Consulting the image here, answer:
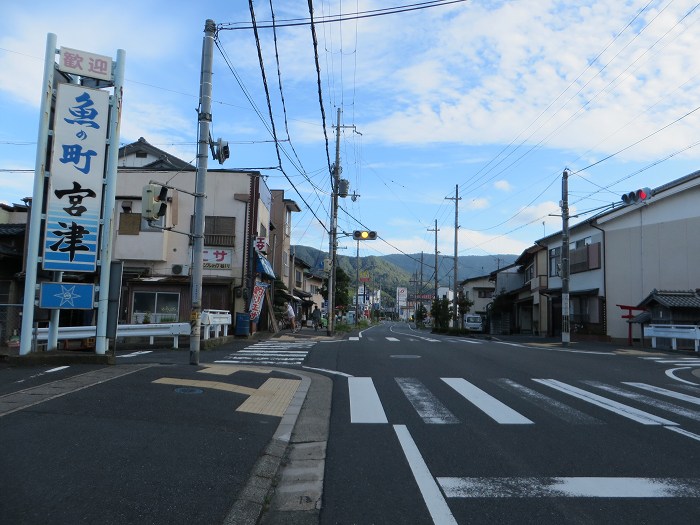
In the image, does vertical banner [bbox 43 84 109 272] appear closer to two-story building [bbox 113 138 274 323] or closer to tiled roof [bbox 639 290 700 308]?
two-story building [bbox 113 138 274 323]

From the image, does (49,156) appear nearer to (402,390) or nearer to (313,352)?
(402,390)

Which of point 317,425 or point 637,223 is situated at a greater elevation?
point 637,223

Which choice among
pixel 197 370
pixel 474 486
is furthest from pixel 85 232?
pixel 474 486

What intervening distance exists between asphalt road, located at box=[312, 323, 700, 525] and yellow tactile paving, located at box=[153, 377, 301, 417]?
0.86 meters

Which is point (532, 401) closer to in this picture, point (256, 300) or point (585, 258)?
point (256, 300)

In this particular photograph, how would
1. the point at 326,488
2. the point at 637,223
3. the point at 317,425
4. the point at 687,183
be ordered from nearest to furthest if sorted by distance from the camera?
the point at 326,488 < the point at 317,425 < the point at 687,183 < the point at 637,223

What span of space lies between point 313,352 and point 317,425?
10.7 m

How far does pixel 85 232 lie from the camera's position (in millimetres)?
11445

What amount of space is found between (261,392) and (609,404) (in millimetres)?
5727

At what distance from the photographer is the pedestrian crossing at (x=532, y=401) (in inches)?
310

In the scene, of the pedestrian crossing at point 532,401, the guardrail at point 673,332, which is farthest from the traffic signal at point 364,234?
the pedestrian crossing at point 532,401

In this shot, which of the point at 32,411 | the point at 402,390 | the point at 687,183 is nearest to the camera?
the point at 32,411

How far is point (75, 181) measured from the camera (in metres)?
11.4

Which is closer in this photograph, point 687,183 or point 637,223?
point 687,183
